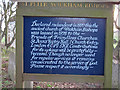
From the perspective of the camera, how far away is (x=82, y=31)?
216cm

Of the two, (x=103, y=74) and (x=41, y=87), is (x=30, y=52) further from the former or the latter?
(x=41, y=87)

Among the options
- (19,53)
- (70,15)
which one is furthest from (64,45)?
(19,53)

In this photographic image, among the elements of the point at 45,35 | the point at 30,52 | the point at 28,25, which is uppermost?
the point at 28,25

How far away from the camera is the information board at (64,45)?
7.08 ft

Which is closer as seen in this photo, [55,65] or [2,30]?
[55,65]

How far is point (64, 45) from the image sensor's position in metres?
2.18

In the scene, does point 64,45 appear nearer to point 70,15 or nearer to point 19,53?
point 70,15

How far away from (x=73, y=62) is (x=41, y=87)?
1866mm

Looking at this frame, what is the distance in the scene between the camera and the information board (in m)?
2.16

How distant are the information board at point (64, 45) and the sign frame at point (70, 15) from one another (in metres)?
0.06

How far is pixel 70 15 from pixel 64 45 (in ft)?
1.70

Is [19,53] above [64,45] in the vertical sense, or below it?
below

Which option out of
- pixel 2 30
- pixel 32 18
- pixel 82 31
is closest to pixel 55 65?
pixel 82 31

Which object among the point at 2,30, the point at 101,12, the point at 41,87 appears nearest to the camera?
the point at 101,12
